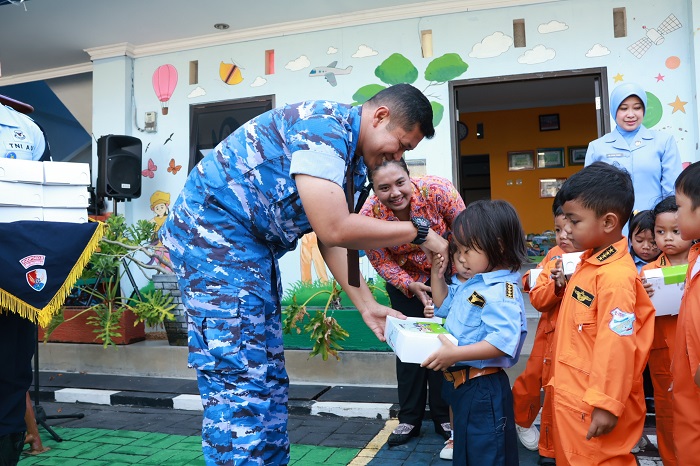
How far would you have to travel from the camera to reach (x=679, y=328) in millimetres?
2316

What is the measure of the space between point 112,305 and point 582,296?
4.65 metres

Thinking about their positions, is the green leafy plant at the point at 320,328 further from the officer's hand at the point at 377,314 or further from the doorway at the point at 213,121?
the doorway at the point at 213,121

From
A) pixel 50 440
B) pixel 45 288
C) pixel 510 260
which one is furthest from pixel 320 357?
pixel 510 260

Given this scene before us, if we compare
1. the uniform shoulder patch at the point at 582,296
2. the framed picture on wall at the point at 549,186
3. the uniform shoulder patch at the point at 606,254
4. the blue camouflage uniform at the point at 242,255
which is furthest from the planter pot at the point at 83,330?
the framed picture on wall at the point at 549,186

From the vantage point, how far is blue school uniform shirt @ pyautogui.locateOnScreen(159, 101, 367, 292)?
196 centimetres

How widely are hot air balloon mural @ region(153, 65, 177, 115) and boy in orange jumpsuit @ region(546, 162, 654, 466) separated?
6.10 m

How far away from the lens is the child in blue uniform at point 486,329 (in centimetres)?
211

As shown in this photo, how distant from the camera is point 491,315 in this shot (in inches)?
83.7

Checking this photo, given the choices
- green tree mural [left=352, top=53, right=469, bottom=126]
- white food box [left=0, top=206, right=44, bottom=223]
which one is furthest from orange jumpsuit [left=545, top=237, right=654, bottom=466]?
green tree mural [left=352, top=53, right=469, bottom=126]

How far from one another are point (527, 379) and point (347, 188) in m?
1.74

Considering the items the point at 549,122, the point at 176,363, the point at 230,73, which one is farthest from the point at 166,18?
the point at 549,122

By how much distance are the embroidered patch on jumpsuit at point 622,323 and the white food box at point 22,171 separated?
251 centimetres

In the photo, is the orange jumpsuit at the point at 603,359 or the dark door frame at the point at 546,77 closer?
the orange jumpsuit at the point at 603,359

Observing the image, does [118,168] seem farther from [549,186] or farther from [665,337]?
[549,186]
